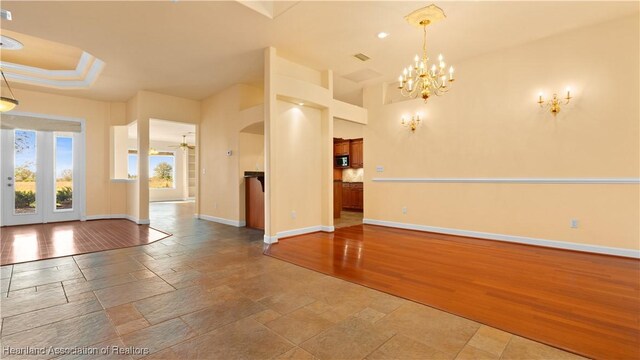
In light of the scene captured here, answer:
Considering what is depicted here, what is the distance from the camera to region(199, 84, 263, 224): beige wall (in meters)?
6.34

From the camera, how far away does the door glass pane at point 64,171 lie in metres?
6.93

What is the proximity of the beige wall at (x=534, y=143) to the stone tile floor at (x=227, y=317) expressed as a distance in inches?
133

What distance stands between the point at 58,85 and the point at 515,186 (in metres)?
9.75

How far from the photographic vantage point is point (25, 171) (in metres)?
6.54

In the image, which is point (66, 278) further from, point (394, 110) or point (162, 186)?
point (162, 186)

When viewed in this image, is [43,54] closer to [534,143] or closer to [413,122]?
[413,122]

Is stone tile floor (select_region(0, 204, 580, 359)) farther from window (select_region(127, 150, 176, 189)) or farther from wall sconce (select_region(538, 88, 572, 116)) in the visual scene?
window (select_region(127, 150, 176, 189))

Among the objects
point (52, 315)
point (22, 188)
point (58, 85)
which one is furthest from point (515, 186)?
point (22, 188)

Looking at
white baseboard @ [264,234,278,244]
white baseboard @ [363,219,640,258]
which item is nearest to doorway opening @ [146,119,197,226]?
white baseboard @ [264,234,278,244]

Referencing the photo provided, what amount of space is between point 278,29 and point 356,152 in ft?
18.3

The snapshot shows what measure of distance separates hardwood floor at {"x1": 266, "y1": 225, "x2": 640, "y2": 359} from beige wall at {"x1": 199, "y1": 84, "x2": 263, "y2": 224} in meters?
2.40

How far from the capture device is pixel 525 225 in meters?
4.55

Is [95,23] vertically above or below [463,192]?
above

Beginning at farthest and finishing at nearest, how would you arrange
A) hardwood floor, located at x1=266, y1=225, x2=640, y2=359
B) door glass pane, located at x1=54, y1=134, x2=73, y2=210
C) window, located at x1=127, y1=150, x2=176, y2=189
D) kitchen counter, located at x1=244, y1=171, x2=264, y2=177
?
window, located at x1=127, y1=150, x2=176, y2=189 < door glass pane, located at x1=54, y1=134, x2=73, y2=210 < kitchen counter, located at x1=244, y1=171, x2=264, y2=177 < hardwood floor, located at x1=266, y1=225, x2=640, y2=359
